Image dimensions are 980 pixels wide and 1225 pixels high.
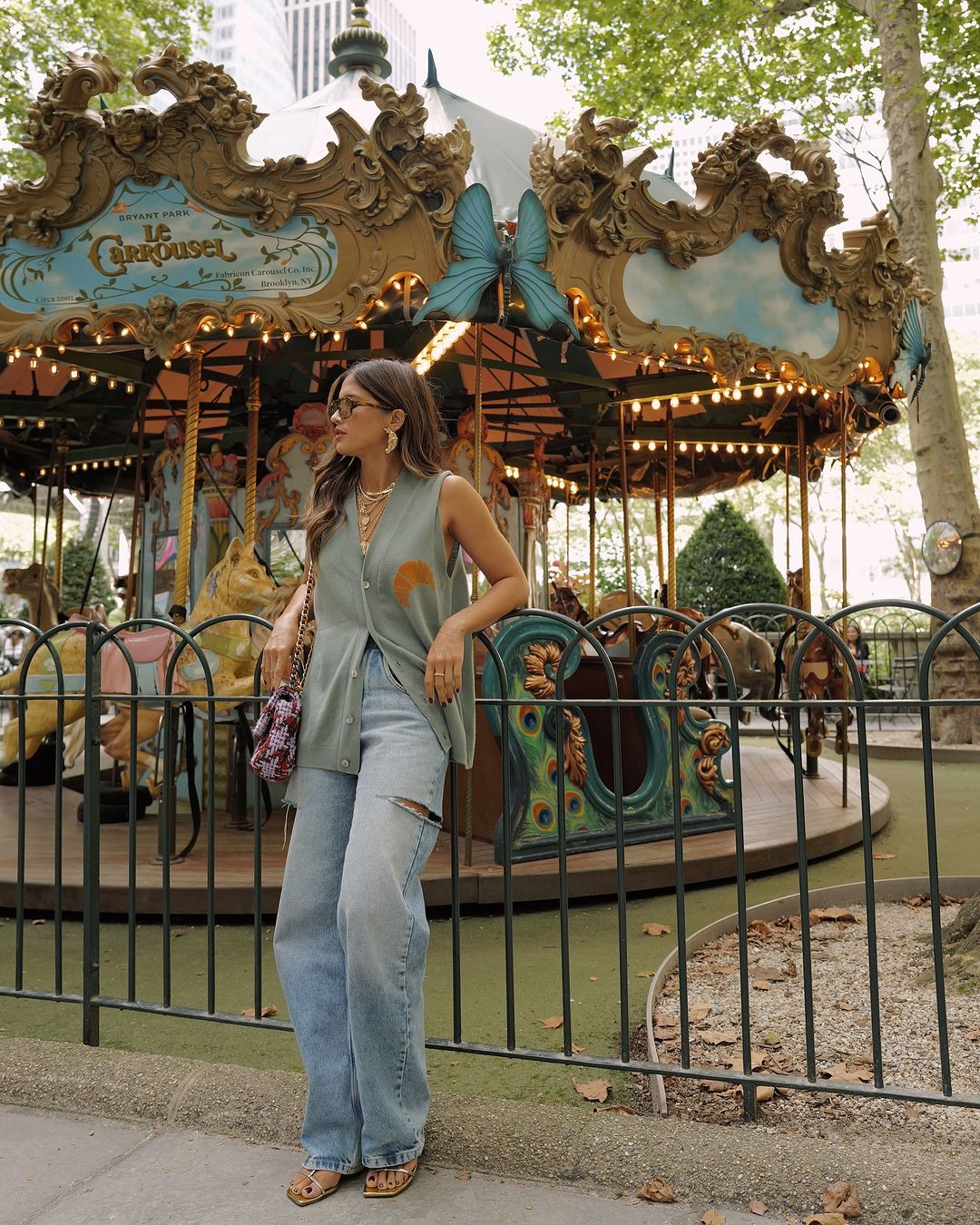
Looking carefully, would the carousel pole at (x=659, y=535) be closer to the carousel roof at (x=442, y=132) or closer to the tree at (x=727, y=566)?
the carousel roof at (x=442, y=132)

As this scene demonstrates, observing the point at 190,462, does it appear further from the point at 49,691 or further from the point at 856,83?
the point at 856,83

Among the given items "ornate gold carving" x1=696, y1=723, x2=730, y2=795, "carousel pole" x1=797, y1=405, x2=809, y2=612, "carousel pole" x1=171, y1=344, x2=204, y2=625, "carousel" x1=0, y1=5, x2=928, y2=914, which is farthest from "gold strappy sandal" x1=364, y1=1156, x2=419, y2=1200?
"carousel pole" x1=797, y1=405, x2=809, y2=612

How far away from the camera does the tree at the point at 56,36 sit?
59.2 ft

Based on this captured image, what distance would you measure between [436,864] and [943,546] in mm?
10236

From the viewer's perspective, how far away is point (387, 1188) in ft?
8.21

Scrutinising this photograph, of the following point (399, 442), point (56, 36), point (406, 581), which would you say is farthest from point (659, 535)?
point (56, 36)

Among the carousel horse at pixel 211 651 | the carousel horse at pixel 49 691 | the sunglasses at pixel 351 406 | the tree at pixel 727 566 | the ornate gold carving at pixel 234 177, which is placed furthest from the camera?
the tree at pixel 727 566

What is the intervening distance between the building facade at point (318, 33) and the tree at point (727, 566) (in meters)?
106

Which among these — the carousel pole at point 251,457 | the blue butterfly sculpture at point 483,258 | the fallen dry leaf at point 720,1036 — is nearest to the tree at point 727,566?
the carousel pole at point 251,457

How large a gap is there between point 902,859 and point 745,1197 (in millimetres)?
5116

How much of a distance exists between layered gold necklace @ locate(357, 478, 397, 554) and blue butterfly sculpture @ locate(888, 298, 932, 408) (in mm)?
6573

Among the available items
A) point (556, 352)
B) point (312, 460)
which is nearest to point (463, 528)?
point (312, 460)

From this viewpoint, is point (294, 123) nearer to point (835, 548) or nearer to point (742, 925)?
point (742, 925)

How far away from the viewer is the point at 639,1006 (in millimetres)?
4176
